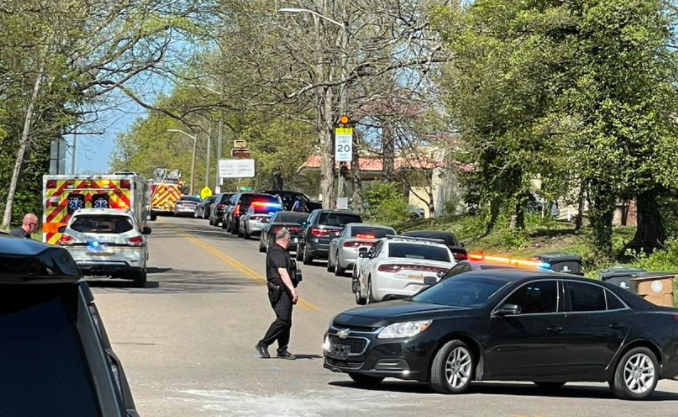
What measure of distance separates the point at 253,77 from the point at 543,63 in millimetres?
19494

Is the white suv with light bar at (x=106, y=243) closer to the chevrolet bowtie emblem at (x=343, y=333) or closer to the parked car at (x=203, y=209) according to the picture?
the chevrolet bowtie emblem at (x=343, y=333)

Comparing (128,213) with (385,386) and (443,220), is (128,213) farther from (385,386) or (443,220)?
(443,220)

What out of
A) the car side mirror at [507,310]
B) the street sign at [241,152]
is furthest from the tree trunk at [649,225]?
the street sign at [241,152]

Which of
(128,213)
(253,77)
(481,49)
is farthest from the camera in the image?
(253,77)

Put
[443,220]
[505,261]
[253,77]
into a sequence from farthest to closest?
[443,220], [253,77], [505,261]

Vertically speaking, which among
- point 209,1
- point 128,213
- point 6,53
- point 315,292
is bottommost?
point 315,292

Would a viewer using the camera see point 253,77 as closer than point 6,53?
No

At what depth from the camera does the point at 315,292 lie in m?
28.0

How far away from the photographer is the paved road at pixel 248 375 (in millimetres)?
12188

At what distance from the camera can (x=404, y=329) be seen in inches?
547

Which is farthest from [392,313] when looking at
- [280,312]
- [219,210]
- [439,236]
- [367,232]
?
[219,210]

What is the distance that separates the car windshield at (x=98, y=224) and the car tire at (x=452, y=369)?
46.7 feet

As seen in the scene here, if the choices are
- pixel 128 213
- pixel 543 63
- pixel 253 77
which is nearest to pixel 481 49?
pixel 543 63

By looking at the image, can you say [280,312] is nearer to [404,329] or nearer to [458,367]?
[404,329]
